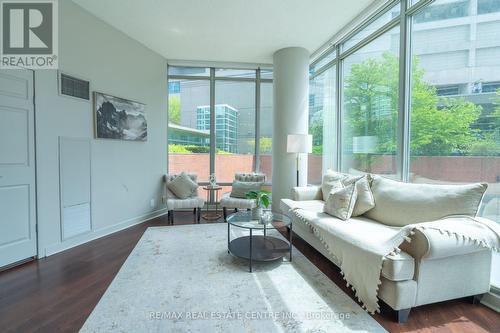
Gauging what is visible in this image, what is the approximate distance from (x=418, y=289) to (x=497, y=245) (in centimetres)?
73

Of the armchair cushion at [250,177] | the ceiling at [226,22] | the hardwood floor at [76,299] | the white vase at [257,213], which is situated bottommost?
the hardwood floor at [76,299]

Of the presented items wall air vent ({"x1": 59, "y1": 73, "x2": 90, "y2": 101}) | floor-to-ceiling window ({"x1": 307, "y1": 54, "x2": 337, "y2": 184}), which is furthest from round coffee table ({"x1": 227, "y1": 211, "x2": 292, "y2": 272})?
wall air vent ({"x1": 59, "y1": 73, "x2": 90, "y2": 101})

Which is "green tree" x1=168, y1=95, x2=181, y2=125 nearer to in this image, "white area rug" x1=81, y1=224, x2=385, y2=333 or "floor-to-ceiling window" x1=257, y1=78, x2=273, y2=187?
"floor-to-ceiling window" x1=257, y1=78, x2=273, y2=187

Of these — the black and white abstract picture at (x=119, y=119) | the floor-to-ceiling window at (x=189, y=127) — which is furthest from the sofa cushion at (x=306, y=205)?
the black and white abstract picture at (x=119, y=119)

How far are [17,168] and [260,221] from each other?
274 cm

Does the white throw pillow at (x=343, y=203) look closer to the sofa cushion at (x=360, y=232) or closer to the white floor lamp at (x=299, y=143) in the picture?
the sofa cushion at (x=360, y=232)

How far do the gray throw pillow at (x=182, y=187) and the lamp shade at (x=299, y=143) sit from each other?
1939mm

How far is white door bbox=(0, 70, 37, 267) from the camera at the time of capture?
255cm

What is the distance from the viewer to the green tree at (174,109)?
200 inches

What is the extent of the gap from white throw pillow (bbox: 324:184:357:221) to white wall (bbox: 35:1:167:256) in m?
3.28

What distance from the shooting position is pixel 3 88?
2.53 meters

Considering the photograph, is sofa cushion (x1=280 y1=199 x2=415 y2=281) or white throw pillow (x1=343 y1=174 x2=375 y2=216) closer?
sofa cushion (x1=280 y1=199 x2=415 y2=281)

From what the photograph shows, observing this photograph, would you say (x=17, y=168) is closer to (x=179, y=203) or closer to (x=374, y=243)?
(x=179, y=203)

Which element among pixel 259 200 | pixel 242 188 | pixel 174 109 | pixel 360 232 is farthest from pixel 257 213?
pixel 174 109
